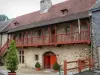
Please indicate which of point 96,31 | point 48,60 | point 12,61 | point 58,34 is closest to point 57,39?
point 58,34

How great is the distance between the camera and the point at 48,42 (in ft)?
83.4

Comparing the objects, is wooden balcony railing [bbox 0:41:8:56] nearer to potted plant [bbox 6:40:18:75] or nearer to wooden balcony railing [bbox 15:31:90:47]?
wooden balcony railing [bbox 15:31:90:47]

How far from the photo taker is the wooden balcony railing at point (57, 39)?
→ 20.9 metres

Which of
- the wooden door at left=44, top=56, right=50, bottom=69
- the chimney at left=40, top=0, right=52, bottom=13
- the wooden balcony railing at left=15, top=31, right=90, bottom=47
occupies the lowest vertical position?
the wooden door at left=44, top=56, right=50, bottom=69

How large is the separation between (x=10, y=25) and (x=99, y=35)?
2053 centimetres

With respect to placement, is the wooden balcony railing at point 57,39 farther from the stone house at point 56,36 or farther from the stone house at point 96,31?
the stone house at point 96,31

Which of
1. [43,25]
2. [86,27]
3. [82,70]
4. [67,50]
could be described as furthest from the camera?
[43,25]

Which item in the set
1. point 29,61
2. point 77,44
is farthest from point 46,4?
point 77,44

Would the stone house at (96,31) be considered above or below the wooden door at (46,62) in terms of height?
above

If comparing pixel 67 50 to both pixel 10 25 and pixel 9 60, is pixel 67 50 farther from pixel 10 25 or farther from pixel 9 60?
pixel 10 25

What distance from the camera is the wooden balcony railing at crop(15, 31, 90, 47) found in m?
20.9

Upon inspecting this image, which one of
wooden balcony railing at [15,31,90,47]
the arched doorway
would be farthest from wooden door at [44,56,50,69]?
wooden balcony railing at [15,31,90,47]

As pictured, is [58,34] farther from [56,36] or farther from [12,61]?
[12,61]

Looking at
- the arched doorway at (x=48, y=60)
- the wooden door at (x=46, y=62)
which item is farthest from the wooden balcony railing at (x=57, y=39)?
the wooden door at (x=46, y=62)
